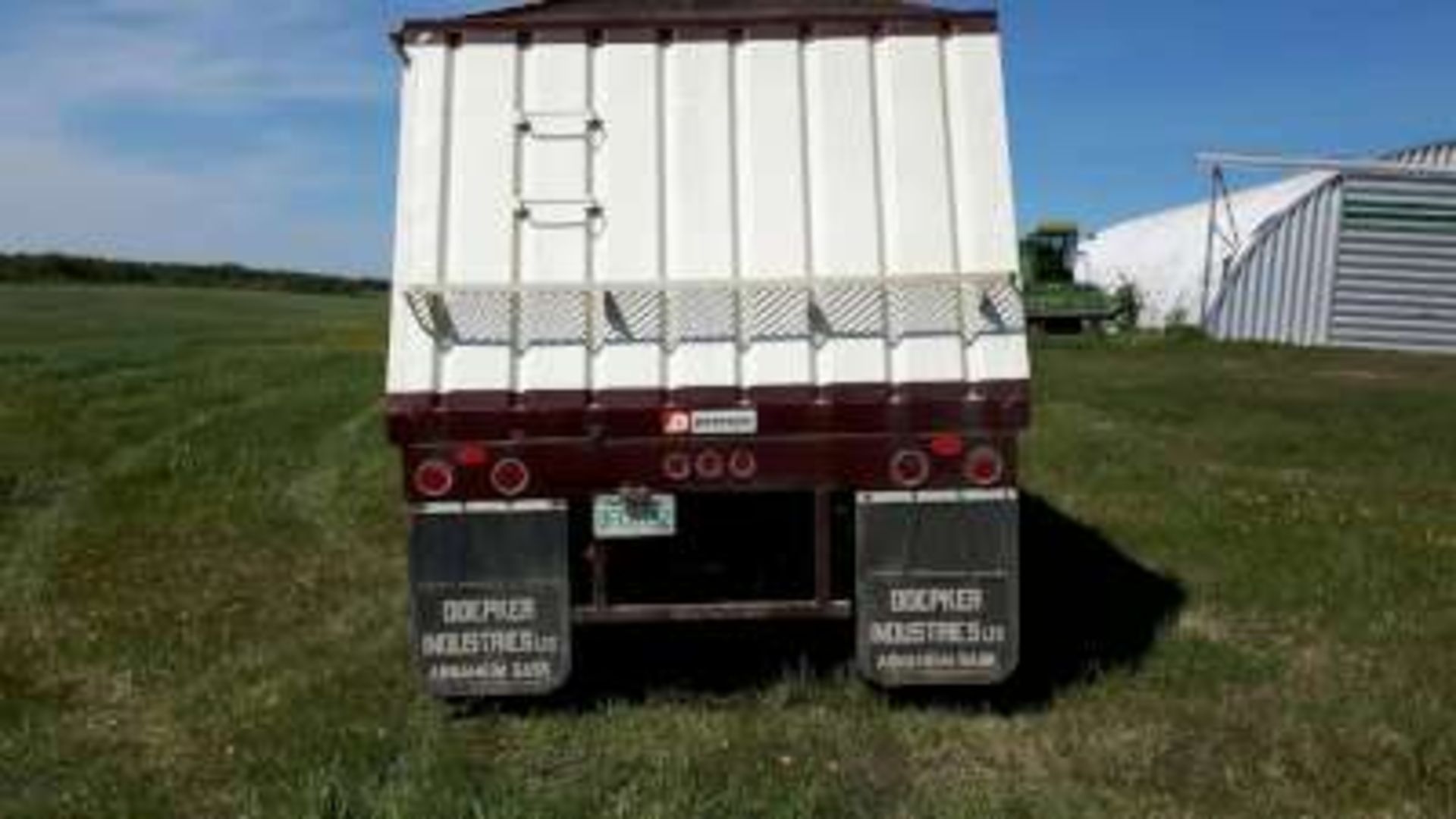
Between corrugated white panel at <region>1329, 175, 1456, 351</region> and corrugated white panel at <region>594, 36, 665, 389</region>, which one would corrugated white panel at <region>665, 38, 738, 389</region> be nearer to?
corrugated white panel at <region>594, 36, 665, 389</region>

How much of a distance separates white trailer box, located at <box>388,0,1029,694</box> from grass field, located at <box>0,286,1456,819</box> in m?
0.54

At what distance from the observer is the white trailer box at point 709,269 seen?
7.96 metres

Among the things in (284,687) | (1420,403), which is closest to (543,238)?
(284,687)

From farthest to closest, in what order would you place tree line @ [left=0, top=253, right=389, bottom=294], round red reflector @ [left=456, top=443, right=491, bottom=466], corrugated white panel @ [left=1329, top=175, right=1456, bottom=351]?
tree line @ [left=0, top=253, right=389, bottom=294]
corrugated white panel @ [left=1329, top=175, right=1456, bottom=351]
round red reflector @ [left=456, top=443, right=491, bottom=466]

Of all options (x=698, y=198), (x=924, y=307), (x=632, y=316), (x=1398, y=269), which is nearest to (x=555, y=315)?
(x=632, y=316)

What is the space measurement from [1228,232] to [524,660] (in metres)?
35.6

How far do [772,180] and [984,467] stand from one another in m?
1.51

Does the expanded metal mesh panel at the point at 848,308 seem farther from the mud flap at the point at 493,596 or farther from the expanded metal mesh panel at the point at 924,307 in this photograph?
the mud flap at the point at 493,596

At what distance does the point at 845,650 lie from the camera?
936 centimetres

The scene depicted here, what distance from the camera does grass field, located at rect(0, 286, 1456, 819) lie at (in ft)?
22.9

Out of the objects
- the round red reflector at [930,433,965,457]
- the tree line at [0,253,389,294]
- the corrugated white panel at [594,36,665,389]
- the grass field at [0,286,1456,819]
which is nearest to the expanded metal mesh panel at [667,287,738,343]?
the corrugated white panel at [594,36,665,389]

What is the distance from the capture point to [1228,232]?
41.4 m

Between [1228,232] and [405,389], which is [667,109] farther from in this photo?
[1228,232]

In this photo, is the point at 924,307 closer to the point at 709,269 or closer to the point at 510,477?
the point at 709,269
